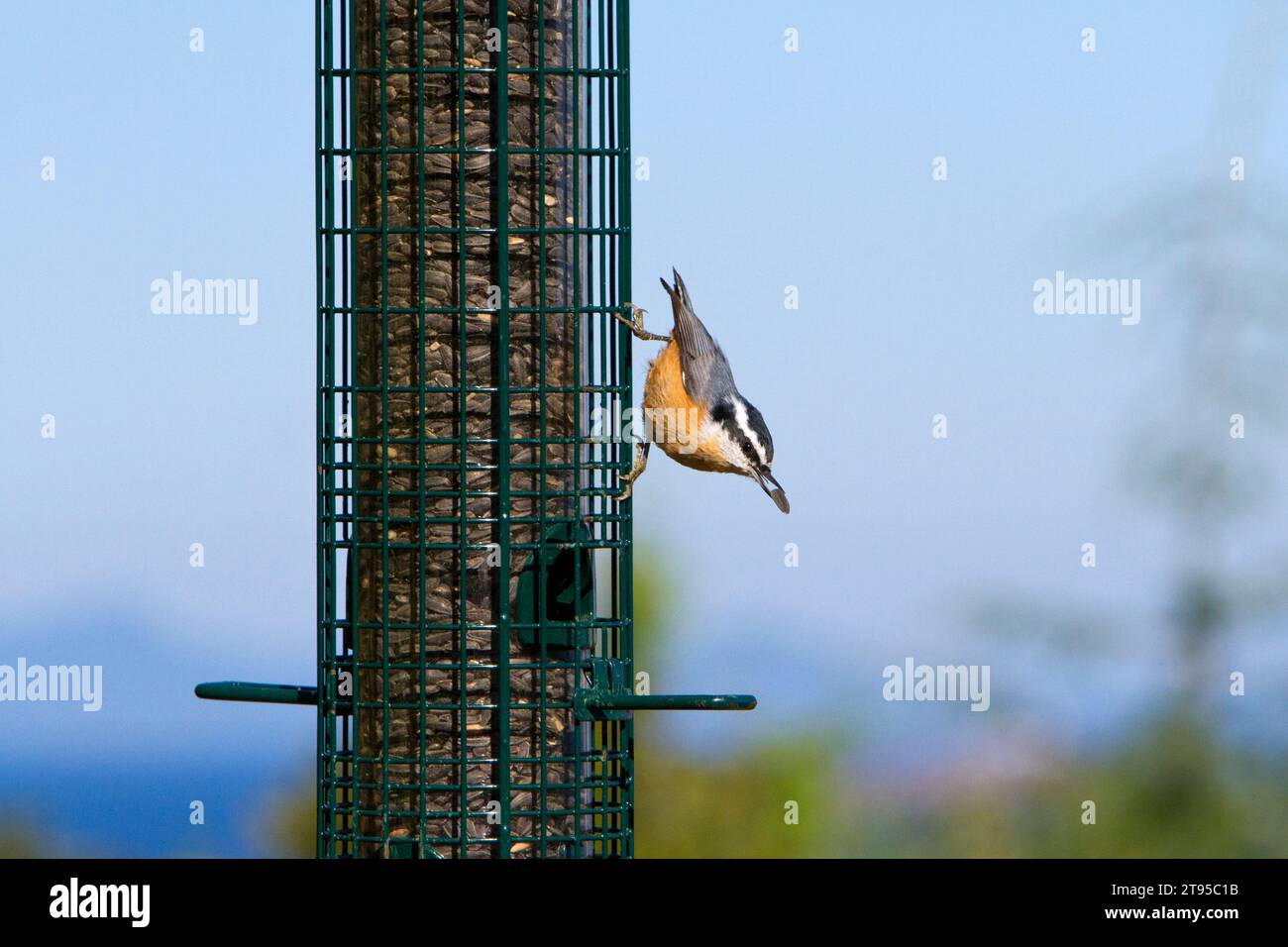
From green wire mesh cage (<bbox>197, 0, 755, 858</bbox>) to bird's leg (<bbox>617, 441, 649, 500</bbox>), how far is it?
0.12 meters

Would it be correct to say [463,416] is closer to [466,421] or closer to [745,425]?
[466,421]

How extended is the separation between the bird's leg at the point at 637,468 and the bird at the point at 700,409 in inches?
9.6

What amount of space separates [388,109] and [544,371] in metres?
1.08

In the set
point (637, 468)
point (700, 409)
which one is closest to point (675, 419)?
point (700, 409)

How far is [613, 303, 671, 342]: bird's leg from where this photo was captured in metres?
6.47

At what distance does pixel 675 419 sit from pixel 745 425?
11.5 inches

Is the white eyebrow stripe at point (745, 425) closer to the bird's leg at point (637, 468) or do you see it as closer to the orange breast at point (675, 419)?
the orange breast at point (675, 419)

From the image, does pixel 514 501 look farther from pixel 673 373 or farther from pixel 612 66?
pixel 612 66

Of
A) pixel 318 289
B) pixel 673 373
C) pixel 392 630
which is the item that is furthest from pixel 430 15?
pixel 392 630

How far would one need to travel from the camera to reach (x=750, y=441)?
7.03 meters

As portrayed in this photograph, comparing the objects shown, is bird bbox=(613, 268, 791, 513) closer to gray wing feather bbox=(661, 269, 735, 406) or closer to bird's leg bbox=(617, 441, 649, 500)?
gray wing feather bbox=(661, 269, 735, 406)

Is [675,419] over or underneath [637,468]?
over

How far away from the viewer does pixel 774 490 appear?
721 cm

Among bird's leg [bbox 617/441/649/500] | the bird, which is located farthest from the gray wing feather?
bird's leg [bbox 617/441/649/500]
